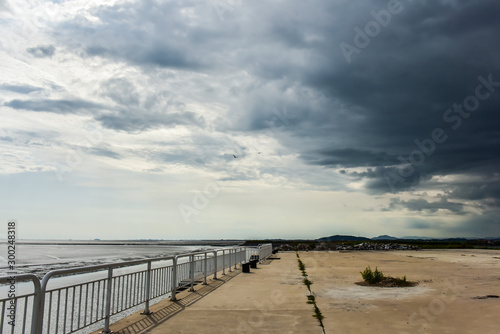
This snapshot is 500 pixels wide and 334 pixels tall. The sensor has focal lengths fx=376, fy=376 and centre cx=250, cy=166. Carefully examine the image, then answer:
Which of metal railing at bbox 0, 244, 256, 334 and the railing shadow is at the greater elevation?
metal railing at bbox 0, 244, 256, 334

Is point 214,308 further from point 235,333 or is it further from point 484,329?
point 484,329

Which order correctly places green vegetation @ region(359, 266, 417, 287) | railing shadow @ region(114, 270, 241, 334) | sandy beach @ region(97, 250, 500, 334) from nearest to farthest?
railing shadow @ region(114, 270, 241, 334), sandy beach @ region(97, 250, 500, 334), green vegetation @ region(359, 266, 417, 287)

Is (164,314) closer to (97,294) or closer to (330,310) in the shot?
(97,294)

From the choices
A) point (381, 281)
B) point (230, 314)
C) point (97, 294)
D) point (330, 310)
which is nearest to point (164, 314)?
point (230, 314)

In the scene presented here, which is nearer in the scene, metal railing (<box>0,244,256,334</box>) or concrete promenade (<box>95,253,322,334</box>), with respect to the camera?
metal railing (<box>0,244,256,334</box>)

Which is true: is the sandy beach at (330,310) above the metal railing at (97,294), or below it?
below

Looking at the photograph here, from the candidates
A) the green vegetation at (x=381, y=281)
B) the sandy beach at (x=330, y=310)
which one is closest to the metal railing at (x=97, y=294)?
the sandy beach at (x=330, y=310)

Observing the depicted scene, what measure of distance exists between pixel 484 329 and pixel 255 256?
18.7 meters

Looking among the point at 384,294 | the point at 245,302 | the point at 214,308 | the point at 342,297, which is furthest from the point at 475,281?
the point at 214,308

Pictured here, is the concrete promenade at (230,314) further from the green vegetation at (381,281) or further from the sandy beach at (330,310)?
the green vegetation at (381,281)

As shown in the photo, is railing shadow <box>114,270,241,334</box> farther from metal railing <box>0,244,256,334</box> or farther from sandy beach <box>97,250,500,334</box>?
metal railing <box>0,244,256,334</box>

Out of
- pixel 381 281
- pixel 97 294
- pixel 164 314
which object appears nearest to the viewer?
pixel 164 314

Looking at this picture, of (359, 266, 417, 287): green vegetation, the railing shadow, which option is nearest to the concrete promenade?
the railing shadow

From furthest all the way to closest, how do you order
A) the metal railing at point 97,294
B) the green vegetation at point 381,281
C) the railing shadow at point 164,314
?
1. the green vegetation at point 381,281
2. the railing shadow at point 164,314
3. the metal railing at point 97,294
